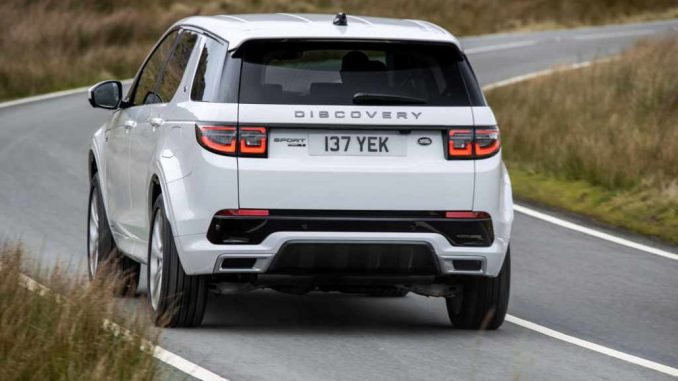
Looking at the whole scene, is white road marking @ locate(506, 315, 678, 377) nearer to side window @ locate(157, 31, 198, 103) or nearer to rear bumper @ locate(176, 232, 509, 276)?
rear bumper @ locate(176, 232, 509, 276)

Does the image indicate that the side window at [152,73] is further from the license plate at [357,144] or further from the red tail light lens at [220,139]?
the license plate at [357,144]

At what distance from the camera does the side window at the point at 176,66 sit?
9758mm

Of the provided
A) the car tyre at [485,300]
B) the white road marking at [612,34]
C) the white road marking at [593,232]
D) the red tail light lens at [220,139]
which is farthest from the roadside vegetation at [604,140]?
the white road marking at [612,34]

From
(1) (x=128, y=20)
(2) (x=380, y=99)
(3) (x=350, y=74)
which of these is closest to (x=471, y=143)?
(2) (x=380, y=99)

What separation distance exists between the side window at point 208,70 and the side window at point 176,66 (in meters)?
0.28

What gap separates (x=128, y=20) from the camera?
36.4 meters

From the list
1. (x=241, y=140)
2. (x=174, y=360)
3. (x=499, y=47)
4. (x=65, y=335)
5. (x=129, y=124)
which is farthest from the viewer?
(x=499, y=47)

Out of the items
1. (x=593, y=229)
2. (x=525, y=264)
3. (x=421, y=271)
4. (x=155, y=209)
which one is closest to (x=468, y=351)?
(x=421, y=271)

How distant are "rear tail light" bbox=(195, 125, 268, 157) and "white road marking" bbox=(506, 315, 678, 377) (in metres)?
2.17

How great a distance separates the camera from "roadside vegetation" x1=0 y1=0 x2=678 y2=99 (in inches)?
1193

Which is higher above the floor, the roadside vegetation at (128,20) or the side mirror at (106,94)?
the side mirror at (106,94)

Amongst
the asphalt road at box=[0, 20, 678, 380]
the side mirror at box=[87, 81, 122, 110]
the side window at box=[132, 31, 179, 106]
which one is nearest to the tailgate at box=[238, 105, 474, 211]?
the asphalt road at box=[0, 20, 678, 380]

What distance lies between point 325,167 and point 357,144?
22 cm

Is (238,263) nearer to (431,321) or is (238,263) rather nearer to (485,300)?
(485,300)
